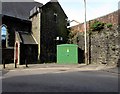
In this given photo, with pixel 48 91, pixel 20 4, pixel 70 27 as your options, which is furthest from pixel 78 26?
pixel 48 91

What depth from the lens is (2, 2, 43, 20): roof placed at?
121 ft

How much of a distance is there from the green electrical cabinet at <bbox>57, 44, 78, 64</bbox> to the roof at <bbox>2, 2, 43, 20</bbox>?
8.82m

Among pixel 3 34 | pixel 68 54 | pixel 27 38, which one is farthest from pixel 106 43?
pixel 3 34

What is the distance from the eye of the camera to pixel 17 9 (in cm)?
3891

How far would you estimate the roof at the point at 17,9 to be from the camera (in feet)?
121

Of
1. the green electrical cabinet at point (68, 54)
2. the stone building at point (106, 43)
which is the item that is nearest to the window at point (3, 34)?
Result: the green electrical cabinet at point (68, 54)

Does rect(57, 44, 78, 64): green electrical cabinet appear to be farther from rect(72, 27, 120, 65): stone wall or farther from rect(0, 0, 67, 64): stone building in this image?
rect(0, 0, 67, 64): stone building

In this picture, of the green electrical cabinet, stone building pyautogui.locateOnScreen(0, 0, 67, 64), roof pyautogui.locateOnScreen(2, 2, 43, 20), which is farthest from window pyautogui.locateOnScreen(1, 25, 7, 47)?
the green electrical cabinet

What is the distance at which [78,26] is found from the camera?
116 feet

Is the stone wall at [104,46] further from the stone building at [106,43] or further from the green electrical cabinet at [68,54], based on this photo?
the green electrical cabinet at [68,54]

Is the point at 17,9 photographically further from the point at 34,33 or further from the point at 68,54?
the point at 68,54

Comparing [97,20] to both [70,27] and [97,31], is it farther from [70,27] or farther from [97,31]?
[70,27]

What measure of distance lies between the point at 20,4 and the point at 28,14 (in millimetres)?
2365

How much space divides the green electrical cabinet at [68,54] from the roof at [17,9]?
8.82m
